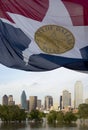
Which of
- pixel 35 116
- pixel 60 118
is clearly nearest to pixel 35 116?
pixel 35 116

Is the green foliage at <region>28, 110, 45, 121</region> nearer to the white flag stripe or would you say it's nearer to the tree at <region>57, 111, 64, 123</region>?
the tree at <region>57, 111, 64, 123</region>

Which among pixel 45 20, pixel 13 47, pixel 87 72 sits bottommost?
pixel 87 72

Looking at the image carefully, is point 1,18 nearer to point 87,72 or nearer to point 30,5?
point 30,5

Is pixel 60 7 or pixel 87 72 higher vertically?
pixel 60 7

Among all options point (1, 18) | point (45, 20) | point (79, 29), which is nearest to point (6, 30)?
point (1, 18)

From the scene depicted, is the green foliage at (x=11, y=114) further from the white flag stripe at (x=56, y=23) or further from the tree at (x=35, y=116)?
the white flag stripe at (x=56, y=23)

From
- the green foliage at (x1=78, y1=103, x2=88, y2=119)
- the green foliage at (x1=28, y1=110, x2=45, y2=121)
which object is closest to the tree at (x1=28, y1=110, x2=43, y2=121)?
the green foliage at (x1=28, y1=110, x2=45, y2=121)

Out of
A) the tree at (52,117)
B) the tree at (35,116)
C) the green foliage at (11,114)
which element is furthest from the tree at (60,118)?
the tree at (35,116)
